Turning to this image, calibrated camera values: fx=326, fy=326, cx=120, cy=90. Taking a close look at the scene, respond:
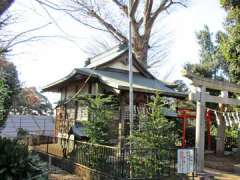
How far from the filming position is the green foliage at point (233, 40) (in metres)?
15.0

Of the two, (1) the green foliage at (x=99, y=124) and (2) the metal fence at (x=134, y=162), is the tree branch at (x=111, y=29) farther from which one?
(2) the metal fence at (x=134, y=162)

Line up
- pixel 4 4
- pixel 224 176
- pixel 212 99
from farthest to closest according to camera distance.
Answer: pixel 212 99, pixel 224 176, pixel 4 4

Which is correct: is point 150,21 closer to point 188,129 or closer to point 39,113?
point 188,129

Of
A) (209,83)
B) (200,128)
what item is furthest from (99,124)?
(209,83)

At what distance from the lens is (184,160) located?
905 centimetres

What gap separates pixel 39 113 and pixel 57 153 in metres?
17.8

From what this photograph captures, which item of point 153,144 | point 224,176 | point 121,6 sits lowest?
point 224,176

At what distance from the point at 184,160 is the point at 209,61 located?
59.5 feet

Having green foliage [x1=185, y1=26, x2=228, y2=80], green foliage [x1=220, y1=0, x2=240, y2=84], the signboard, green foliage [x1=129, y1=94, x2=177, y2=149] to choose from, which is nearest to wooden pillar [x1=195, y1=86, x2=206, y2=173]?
green foliage [x1=129, y1=94, x2=177, y2=149]

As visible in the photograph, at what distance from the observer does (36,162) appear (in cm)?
762

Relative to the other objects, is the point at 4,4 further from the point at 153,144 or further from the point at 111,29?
the point at 111,29

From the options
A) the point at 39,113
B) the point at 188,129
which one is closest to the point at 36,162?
the point at 188,129

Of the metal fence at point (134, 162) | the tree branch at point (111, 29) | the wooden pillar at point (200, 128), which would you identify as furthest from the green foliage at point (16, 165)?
the tree branch at point (111, 29)

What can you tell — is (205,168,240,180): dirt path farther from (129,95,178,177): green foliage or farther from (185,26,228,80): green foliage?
(185,26,228,80): green foliage
